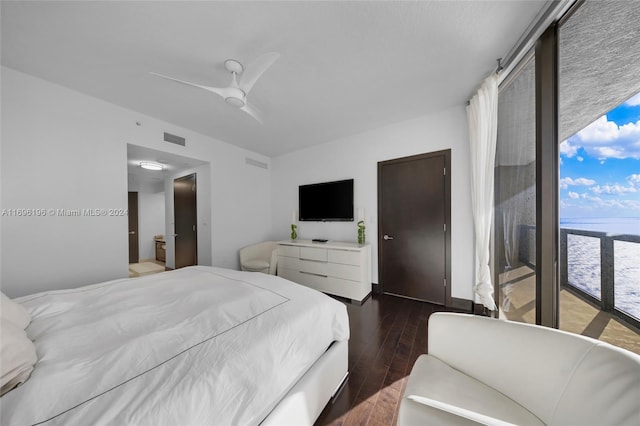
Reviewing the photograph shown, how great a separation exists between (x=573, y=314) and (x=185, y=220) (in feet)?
16.9

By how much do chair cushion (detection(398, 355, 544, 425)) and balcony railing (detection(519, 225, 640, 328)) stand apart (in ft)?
2.76

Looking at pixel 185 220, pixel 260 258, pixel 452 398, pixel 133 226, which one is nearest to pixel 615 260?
pixel 452 398

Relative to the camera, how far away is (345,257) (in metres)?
2.93

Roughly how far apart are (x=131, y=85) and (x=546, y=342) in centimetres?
371

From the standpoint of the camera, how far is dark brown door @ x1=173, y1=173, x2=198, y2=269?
3.82 meters

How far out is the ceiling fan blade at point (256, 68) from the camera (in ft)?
4.74

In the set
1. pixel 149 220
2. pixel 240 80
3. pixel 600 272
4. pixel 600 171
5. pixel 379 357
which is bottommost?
pixel 379 357

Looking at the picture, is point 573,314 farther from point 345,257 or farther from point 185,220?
point 185,220

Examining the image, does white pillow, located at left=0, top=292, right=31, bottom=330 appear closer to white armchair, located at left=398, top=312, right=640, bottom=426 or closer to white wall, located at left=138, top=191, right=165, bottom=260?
white armchair, located at left=398, top=312, right=640, bottom=426

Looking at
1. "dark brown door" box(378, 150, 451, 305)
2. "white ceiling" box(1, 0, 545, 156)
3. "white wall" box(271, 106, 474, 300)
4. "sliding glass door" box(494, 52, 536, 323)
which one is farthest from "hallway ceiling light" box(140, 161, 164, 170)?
"sliding glass door" box(494, 52, 536, 323)

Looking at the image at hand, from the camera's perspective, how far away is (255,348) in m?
0.90

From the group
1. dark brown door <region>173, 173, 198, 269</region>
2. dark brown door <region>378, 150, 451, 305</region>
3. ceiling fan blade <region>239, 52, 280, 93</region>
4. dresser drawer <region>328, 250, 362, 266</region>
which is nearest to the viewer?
ceiling fan blade <region>239, 52, 280, 93</region>

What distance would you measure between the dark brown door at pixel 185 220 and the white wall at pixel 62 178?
3.97ft

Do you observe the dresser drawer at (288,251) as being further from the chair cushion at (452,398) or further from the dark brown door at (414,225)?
the chair cushion at (452,398)
